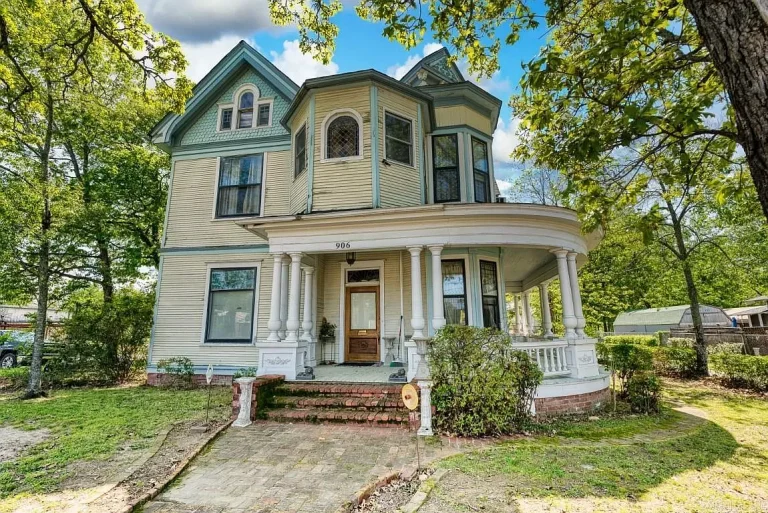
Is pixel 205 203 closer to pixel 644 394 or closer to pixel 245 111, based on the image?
pixel 245 111

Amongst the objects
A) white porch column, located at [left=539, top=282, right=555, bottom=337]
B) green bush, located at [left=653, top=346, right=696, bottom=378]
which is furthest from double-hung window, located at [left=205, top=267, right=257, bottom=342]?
green bush, located at [left=653, top=346, right=696, bottom=378]

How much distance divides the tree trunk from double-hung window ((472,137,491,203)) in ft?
27.3

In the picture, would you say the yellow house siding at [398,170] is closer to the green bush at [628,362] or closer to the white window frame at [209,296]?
the white window frame at [209,296]

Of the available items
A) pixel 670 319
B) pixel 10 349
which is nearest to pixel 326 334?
pixel 10 349

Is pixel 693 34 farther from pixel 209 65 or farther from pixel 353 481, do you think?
pixel 209 65

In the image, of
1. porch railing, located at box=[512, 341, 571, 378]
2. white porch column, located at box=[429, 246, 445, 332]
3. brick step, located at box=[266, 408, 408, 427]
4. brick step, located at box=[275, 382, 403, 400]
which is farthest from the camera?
white porch column, located at box=[429, 246, 445, 332]

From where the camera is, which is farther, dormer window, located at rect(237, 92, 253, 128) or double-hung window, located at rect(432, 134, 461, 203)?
dormer window, located at rect(237, 92, 253, 128)

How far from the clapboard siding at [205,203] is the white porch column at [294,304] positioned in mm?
2963

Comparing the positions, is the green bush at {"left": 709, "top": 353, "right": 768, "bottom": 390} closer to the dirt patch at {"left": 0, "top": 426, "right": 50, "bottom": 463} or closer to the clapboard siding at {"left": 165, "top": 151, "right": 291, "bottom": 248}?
the clapboard siding at {"left": 165, "top": 151, "right": 291, "bottom": 248}

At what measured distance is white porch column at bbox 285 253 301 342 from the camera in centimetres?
756

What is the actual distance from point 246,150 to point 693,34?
1038 cm

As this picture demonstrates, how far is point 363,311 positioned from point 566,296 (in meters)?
4.87

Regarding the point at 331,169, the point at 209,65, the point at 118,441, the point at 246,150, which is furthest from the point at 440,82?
the point at 118,441

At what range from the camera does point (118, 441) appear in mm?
5293
